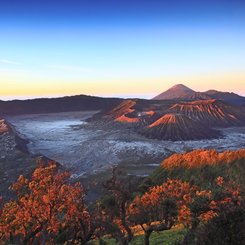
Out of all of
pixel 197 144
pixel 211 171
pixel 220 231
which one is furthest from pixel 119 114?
pixel 220 231

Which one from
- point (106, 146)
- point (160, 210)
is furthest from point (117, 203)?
point (106, 146)

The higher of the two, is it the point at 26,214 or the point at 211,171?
the point at 26,214

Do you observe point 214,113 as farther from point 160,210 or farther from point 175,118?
point 160,210

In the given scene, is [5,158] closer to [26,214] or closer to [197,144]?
[197,144]

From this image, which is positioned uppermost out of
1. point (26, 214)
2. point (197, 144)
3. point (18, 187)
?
point (18, 187)

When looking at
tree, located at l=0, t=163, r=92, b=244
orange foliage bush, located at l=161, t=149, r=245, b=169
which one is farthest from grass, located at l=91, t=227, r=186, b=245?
orange foliage bush, located at l=161, t=149, r=245, b=169

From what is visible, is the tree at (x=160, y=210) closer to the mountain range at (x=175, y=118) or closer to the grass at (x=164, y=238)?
the grass at (x=164, y=238)

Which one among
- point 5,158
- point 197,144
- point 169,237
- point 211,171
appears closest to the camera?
point 169,237

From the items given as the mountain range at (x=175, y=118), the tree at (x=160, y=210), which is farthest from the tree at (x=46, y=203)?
the mountain range at (x=175, y=118)

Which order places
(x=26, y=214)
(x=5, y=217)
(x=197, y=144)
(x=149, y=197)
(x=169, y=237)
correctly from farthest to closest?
(x=197, y=144) → (x=169, y=237) → (x=149, y=197) → (x=5, y=217) → (x=26, y=214)
